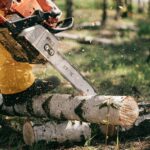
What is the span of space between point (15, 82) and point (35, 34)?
895 millimetres

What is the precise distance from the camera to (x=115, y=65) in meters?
9.77

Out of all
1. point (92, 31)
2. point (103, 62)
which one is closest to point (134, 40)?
point (92, 31)

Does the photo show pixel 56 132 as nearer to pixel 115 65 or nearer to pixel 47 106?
pixel 47 106

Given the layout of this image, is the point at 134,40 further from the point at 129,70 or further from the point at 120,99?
the point at 120,99

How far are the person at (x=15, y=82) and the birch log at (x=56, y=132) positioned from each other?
1.99 ft

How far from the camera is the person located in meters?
6.08

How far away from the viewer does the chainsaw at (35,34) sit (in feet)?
18.0

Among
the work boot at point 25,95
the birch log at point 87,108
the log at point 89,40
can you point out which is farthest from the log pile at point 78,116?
the log at point 89,40

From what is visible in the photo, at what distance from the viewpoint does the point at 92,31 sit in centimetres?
1498

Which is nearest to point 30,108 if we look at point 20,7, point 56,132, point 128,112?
point 56,132

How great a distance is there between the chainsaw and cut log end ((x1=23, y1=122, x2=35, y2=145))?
796 millimetres

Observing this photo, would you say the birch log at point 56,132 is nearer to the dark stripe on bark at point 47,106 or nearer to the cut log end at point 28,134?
the cut log end at point 28,134

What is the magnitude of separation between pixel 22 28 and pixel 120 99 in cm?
149

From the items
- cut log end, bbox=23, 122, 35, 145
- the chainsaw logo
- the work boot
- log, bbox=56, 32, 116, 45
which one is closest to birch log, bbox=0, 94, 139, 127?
the work boot
